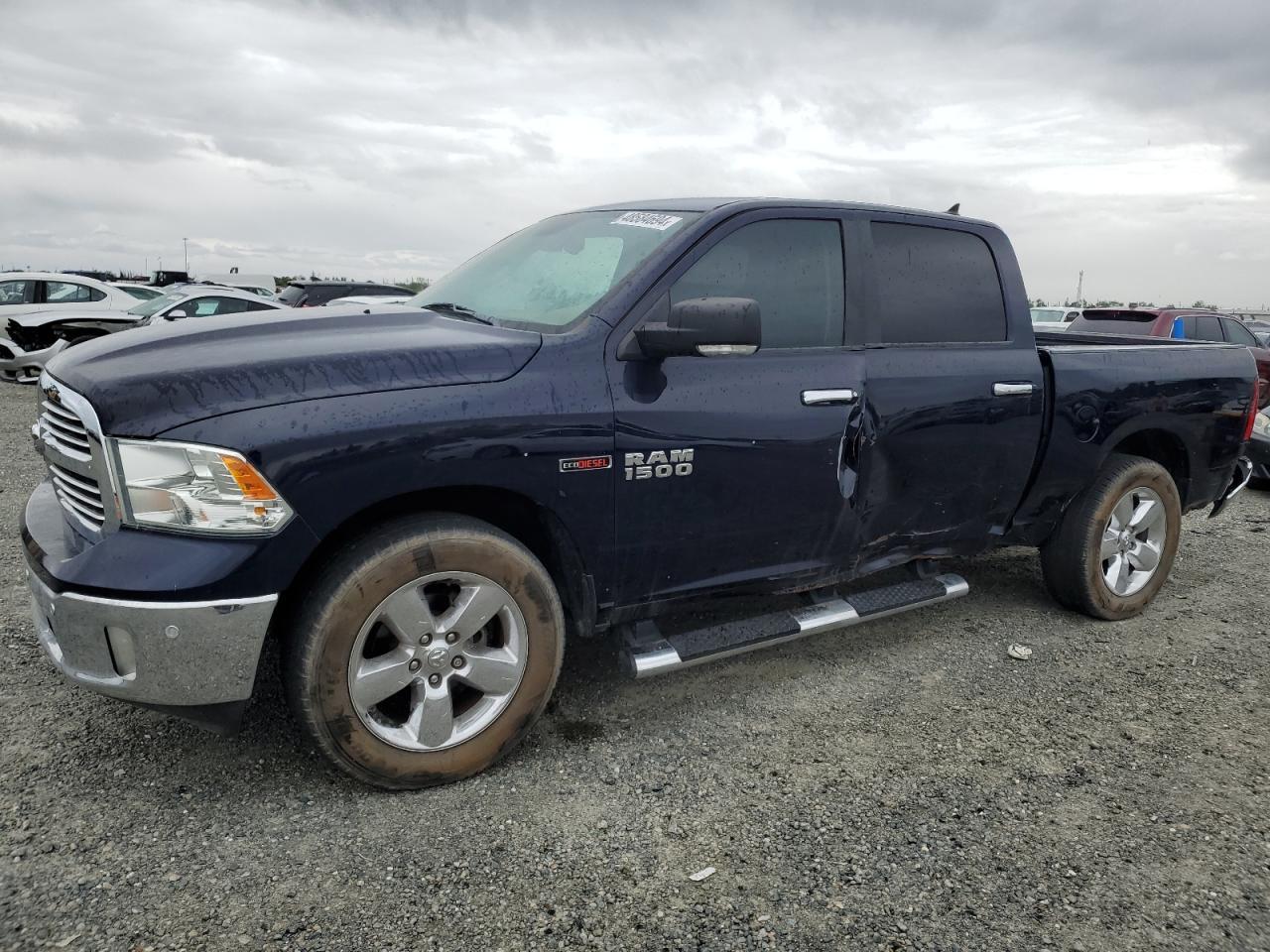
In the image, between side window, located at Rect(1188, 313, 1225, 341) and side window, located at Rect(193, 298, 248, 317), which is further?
side window, located at Rect(193, 298, 248, 317)

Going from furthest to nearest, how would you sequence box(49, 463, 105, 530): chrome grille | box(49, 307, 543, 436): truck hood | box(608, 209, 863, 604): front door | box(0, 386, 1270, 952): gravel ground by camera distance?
1. box(608, 209, 863, 604): front door
2. box(49, 463, 105, 530): chrome grille
3. box(49, 307, 543, 436): truck hood
4. box(0, 386, 1270, 952): gravel ground

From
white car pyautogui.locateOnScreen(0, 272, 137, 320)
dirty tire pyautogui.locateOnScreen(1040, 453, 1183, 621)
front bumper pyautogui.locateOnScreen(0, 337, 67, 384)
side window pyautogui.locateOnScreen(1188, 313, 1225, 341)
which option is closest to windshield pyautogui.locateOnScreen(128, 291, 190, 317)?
white car pyautogui.locateOnScreen(0, 272, 137, 320)

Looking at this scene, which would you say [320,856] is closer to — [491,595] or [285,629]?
[285,629]

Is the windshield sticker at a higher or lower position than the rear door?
higher

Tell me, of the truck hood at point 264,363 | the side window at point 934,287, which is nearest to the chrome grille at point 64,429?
the truck hood at point 264,363

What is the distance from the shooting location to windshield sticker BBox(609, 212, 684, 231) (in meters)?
3.20

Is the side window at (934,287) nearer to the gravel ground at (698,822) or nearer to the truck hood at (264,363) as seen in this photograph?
the gravel ground at (698,822)

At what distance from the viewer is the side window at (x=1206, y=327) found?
11602 mm

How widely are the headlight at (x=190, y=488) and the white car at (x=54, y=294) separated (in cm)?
1250

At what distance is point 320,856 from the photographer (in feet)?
7.91

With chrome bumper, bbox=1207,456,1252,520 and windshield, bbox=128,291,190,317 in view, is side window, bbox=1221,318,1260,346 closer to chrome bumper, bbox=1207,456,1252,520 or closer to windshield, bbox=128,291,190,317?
chrome bumper, bbox=1207,456,1252,520

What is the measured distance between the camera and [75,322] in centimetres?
1232

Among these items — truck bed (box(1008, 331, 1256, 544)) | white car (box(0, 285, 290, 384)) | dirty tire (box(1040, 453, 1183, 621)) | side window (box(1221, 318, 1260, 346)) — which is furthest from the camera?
side window (box(1221, 318, 1260, 346))

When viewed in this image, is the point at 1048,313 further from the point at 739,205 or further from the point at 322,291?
the point at 739,205
